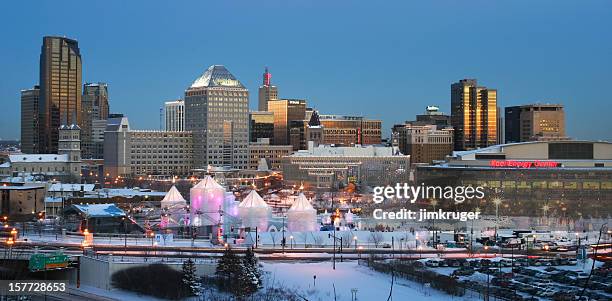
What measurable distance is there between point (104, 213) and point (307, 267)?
67.8 ft

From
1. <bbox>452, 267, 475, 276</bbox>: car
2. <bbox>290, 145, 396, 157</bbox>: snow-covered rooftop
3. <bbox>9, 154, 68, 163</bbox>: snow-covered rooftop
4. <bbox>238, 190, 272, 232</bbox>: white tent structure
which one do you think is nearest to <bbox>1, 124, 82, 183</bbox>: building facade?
<bbox>9, 154, 68, 163</bbox>: snow-covered rooftop

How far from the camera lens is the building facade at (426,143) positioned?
7116 inches

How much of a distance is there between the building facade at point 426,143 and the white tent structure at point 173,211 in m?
111

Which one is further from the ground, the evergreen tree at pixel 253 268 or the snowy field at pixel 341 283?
the evergreen tree at pixel 253 268

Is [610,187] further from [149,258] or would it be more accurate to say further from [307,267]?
[149,258]

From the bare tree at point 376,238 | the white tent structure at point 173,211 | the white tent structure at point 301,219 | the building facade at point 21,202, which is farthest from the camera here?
the building facade at point 21,202

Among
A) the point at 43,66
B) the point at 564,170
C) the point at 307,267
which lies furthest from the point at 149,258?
the point at 43,66

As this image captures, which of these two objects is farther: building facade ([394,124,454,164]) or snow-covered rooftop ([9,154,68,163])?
building facade ([394,124,454,164])

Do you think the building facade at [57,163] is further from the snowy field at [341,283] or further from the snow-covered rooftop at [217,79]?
the snowy field at [341,283]

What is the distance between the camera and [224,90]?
479ft

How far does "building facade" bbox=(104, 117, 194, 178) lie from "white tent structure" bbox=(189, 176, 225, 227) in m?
73.0

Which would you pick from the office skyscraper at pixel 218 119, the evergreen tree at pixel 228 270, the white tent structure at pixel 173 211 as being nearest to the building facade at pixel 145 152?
the office skyscraper at pixel 218 119

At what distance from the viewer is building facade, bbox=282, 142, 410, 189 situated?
126938 mm

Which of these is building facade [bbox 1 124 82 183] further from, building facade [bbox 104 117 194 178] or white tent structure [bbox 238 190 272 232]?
white tent structure [bbox 238 190 272 232]
